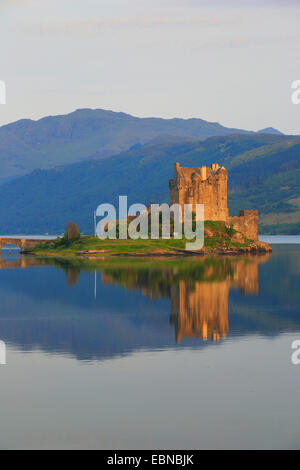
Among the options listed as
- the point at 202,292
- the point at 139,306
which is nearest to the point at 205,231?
the point at 202,292

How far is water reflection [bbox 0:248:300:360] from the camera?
53.8 m

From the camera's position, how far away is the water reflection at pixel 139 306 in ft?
176

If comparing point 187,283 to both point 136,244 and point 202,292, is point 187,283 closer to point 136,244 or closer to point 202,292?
point 202,292

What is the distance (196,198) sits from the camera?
183625mm

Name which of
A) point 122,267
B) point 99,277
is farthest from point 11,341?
point 122,267

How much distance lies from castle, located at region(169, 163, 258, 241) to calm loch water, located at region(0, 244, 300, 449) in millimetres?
96493

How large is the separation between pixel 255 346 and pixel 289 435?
2007 centimetres

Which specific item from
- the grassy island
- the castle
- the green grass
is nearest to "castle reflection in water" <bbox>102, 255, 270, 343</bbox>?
the grassy island

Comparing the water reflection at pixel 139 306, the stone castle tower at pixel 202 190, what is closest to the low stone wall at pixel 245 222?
the stone castle tower at pixel 202 190

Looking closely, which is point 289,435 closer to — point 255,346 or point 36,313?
point 255,346

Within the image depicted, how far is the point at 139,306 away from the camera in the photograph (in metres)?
73.9
